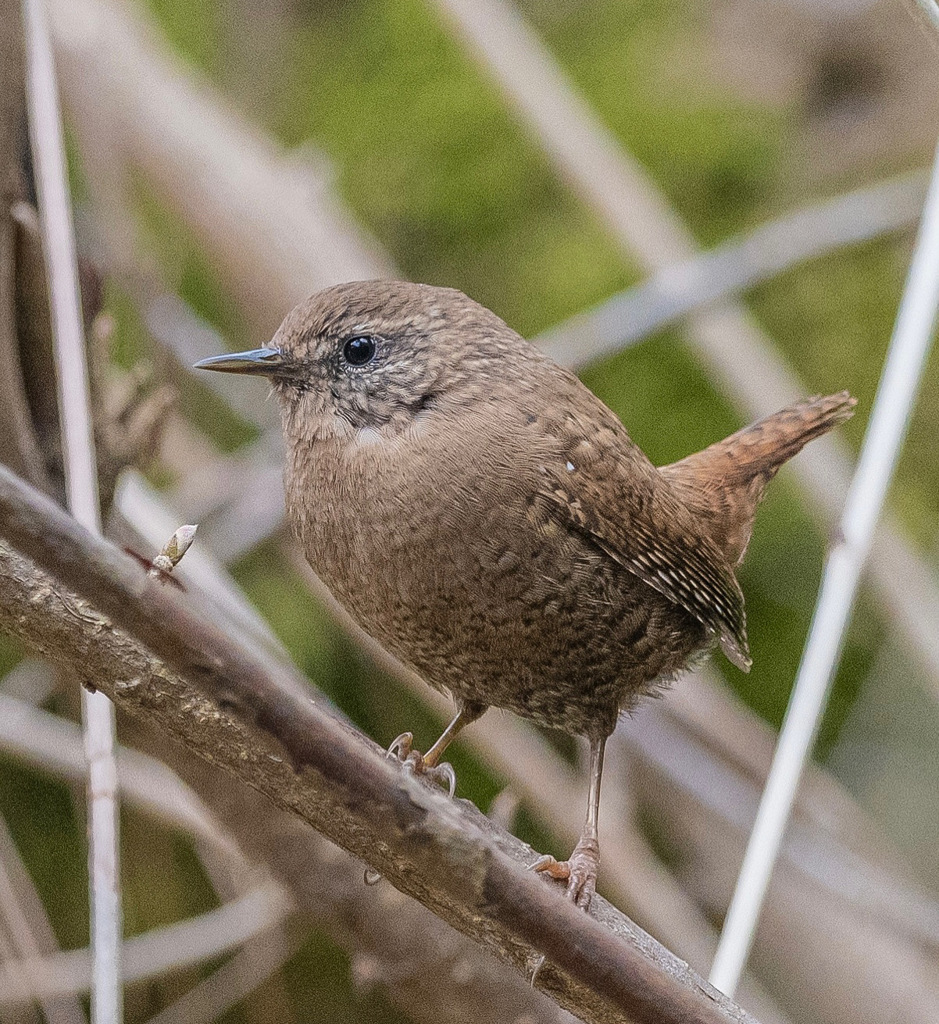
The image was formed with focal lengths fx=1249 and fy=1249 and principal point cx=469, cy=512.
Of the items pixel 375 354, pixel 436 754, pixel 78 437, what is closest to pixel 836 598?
pixel 436 754

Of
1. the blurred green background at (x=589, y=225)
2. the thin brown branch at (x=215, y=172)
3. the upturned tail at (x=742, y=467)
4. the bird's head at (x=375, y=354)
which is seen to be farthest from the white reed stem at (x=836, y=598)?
the thin brown branch at (x=215, y=172)

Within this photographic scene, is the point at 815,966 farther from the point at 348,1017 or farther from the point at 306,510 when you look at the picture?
the point at 306,510

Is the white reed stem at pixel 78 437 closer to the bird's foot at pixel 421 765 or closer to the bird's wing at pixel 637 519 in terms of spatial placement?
the bird's foot at pixel 421 765

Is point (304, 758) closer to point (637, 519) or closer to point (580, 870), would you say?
point (580, 870)

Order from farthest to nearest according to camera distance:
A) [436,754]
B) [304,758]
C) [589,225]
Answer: [589,225]
[436,754]
[304,758]

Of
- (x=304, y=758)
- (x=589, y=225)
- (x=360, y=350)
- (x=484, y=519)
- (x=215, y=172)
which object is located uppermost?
(x=589, y=225)

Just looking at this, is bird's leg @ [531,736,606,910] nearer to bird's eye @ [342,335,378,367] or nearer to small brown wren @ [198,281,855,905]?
small brown wren @ [198,281,855,905]

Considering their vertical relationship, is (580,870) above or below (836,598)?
below
